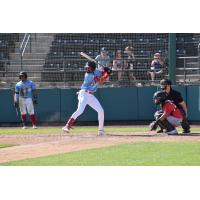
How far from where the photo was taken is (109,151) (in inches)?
419

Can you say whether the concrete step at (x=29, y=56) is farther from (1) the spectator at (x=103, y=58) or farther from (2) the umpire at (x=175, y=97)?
(2) the umpire at (x=175, y=97)

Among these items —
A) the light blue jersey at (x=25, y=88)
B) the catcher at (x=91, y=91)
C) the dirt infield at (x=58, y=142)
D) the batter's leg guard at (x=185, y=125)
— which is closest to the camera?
the dirt infield at (x=58, y=142)

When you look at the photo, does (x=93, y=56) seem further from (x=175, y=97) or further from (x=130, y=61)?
(x=175, y=97)

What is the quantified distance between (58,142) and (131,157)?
323cm

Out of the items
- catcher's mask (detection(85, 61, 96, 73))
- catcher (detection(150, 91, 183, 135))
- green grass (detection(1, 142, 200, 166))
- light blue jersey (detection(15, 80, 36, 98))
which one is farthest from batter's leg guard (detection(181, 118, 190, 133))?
light blue jersey (detection(15, 80, 36, 98))

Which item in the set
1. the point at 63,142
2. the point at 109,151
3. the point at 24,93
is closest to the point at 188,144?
the point at 109,151

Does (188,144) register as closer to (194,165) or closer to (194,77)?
(194,165)

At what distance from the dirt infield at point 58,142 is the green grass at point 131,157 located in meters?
0.61

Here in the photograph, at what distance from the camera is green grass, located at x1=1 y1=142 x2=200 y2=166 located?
894 cm

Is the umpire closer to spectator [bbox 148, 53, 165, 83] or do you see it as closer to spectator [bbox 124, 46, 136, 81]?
spectator [bbox 148, 53, 165, 83]

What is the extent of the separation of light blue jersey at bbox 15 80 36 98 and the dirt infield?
388 cm

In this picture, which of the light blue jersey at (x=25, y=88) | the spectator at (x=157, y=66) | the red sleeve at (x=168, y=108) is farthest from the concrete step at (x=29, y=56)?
the red sleeve at (x=168, y=108)

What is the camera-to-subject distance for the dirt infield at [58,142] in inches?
424

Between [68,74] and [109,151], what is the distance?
11.4 metres
